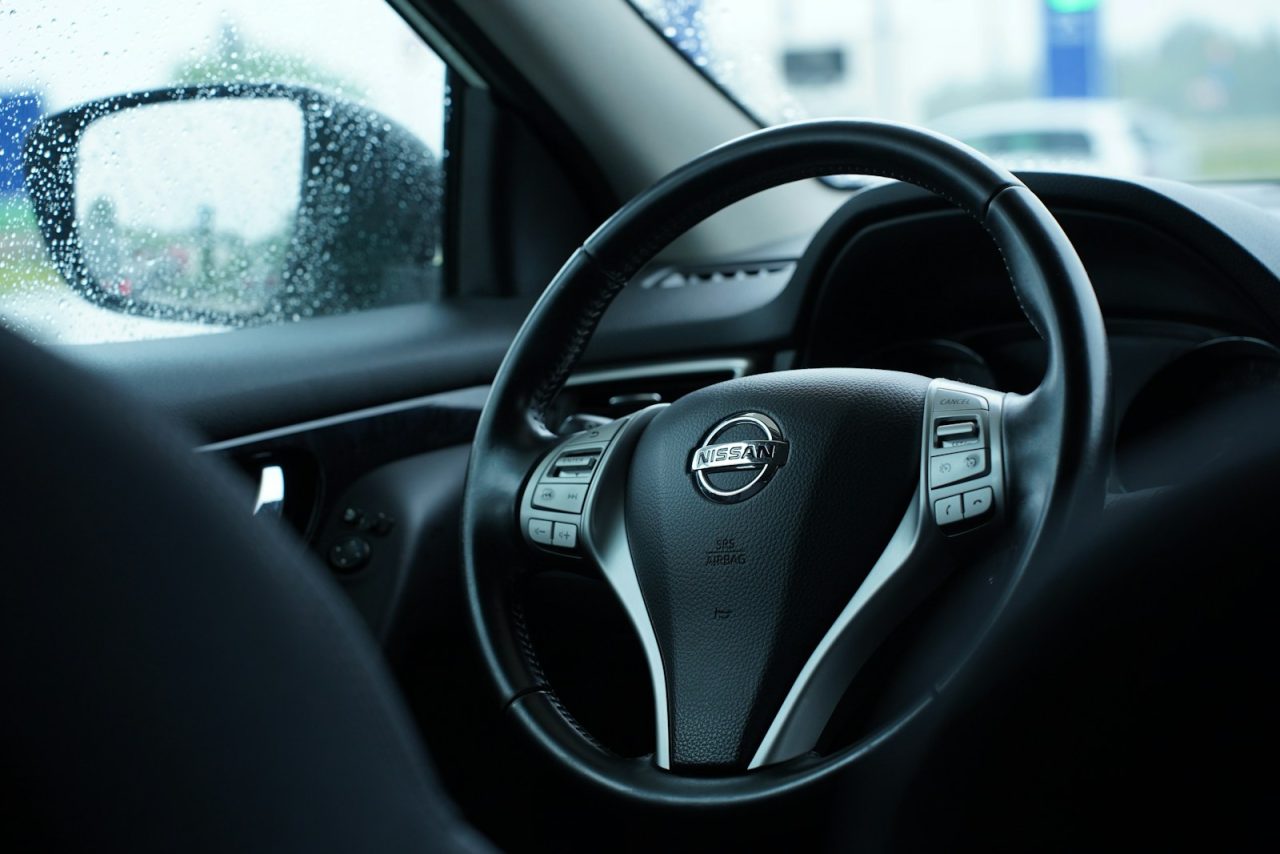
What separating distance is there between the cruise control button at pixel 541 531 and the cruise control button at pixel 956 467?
382 millimetres

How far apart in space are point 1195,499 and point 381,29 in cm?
167

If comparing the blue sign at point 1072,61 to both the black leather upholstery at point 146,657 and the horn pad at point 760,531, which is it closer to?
the horn pad at point 760,531

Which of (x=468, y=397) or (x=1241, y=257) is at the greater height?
(x=1241, y=257)

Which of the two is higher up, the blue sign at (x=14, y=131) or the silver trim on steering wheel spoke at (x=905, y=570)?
the blue sign at (x=14, y=131)

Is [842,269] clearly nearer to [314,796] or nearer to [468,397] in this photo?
[468,397]

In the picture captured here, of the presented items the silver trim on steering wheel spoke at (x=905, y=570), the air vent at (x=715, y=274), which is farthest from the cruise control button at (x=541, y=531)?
the air vent at (x=715, y=274)

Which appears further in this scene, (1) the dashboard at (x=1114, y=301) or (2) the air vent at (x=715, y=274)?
(2) the air vent at (x=715, y=274)

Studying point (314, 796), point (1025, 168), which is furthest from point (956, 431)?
point (314, 796)

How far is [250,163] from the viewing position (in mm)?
1989

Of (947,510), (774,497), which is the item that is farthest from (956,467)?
(774,497)

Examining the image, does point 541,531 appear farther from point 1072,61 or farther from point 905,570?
point 1072,61

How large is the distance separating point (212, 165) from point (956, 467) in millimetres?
1169

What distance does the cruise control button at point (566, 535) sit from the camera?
4.53 ft

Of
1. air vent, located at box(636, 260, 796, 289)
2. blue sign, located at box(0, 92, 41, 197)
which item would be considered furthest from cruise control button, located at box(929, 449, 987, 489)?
blue sign, located at box(0, 92, 41, 197)
